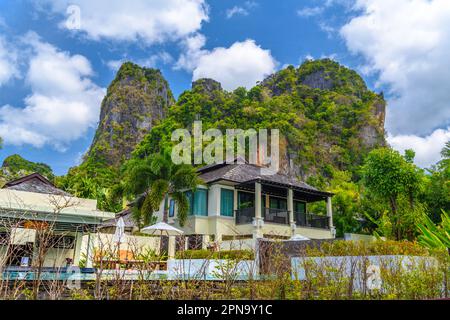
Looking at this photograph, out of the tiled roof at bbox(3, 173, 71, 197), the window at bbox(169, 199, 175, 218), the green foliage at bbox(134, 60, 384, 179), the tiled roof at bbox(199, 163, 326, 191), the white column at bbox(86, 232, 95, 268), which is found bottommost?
the white column at bbox(86, 232, 95, 268)

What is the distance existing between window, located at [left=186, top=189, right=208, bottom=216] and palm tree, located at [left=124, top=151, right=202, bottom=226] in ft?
4.52

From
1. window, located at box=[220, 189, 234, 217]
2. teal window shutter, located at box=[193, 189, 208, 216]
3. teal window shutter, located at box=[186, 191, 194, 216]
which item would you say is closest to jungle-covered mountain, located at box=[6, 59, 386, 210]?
teal window shutter, located at box=[186, 191, 194, 216]

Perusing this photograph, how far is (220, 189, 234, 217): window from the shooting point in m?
23.2

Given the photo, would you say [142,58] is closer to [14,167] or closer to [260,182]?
[14,167]

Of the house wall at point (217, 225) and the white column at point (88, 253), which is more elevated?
the house wall at point (217, 225)

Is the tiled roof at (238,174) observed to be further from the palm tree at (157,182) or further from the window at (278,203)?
the palm tree at (157,182)

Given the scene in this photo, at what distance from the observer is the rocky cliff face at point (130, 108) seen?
74438mm

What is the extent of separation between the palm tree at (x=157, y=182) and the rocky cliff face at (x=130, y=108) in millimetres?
49556

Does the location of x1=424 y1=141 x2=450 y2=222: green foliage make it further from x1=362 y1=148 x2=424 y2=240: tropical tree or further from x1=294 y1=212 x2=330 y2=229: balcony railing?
x1=294 y1=212 x2=330 y2=229: balcony railing

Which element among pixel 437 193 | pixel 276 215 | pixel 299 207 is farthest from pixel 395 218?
pixel 299 207

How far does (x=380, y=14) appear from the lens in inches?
452

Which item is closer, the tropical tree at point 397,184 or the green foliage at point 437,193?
the tropical tree at point 397,184

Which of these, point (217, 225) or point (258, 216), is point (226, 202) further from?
point (258, 216)

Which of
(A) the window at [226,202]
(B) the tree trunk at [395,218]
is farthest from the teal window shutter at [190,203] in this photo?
(B) the tree trunk at [395,218]
